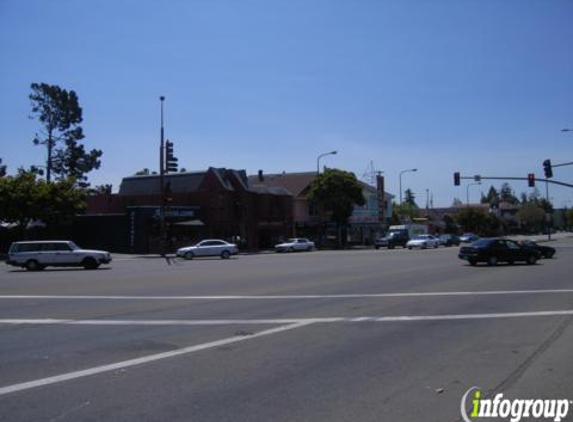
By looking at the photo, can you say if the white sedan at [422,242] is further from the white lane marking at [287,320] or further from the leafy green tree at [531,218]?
the leafy green tree at [531,218]

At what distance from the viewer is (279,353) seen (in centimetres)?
920

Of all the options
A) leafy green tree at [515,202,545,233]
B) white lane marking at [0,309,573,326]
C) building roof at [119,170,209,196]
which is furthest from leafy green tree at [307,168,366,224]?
leafy green tree at [515,202,545,233]

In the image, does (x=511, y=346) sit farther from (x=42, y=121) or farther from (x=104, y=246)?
(x=42, y=121)

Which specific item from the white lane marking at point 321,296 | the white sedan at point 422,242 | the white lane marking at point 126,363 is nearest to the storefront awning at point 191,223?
the white sedan at point 422,242

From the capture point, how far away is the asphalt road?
21.4ft

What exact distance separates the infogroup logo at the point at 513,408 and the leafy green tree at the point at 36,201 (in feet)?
154

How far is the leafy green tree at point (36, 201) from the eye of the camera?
47750mm

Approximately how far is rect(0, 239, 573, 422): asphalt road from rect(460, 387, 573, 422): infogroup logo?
13 centimetres

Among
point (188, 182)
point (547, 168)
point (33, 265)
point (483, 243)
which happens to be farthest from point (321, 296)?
point (188, 182)

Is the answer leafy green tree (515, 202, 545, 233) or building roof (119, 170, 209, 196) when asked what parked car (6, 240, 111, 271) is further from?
leafy green tree (515, 202, 545, 233)

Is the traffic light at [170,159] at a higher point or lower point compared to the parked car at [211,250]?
higher

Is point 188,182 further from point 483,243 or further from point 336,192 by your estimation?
point 483,243

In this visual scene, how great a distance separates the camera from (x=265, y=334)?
10891 mm

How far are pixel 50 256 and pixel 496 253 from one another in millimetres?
23432
